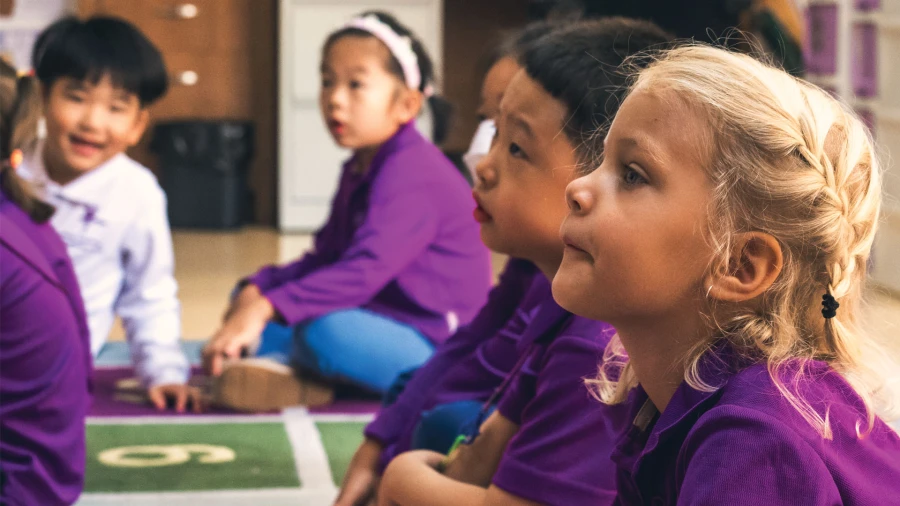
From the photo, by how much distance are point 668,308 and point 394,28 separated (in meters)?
1.73

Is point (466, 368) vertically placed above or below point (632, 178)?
below

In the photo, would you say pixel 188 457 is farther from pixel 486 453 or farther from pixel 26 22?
pixel 26 22

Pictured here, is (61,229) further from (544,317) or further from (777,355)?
(777,355)

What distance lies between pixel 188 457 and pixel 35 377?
1.65 ft

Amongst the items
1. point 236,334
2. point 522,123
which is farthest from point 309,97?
point 522,123

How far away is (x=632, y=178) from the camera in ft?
2.35

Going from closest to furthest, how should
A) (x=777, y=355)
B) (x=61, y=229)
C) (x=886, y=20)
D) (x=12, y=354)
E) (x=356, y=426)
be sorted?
(x=777, y=355), (x=12, y=354), (x=356, y=426), (x=61, y=229), (x=886, y=20)

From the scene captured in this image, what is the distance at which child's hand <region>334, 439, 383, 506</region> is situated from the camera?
4.32ft

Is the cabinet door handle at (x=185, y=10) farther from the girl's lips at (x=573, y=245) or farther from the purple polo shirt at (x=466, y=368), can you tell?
the girl's lips at (x=573, y=245)

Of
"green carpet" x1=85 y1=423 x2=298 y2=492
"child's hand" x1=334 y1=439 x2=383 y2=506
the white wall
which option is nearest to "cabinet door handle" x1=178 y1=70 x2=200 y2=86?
the white wall

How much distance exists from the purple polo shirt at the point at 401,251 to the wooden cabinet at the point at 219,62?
2.77 meters

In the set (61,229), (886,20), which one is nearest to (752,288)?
(61,229)

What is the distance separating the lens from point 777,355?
692 millimetres

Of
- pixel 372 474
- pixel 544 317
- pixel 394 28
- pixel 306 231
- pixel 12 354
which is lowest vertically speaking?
pixel 306 231
